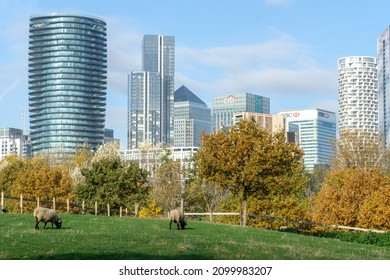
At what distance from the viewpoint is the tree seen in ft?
181

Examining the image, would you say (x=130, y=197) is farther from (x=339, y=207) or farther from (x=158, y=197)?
(x=339, y=207)

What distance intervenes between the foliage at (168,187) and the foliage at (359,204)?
2922 centimetres

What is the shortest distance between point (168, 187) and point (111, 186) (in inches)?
721

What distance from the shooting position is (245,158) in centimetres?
5606

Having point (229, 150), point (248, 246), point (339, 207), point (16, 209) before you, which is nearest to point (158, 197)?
point (16, 209)

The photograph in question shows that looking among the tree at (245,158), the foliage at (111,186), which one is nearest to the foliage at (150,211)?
the foliage at (111,186)

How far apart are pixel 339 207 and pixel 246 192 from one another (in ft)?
39.8

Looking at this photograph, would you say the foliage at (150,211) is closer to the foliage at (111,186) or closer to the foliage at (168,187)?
the foliage at (111,186)

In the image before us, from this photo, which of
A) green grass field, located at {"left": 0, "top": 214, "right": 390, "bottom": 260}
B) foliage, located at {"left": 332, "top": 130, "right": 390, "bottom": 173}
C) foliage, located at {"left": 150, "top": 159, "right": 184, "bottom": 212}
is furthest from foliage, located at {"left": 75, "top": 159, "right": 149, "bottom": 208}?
green grass field, located at {"left": 0, "top": 214, "right": 390, "bottom": 260}

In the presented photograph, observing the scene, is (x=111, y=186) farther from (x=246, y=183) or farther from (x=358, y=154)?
(x=358, y=154)

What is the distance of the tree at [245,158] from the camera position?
A: 181ft

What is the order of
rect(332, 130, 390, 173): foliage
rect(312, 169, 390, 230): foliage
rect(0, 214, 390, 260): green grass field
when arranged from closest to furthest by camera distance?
rect(0, 214, 390, 260): green grass field < rect(312, 169, 390, 230): foliage < rect(332, 130, 390, 173): foliage

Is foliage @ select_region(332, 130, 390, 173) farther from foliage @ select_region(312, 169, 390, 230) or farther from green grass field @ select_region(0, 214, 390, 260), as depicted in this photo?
green grass field @ select_region(0, 214, 390, 260)

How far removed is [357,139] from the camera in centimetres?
10288
